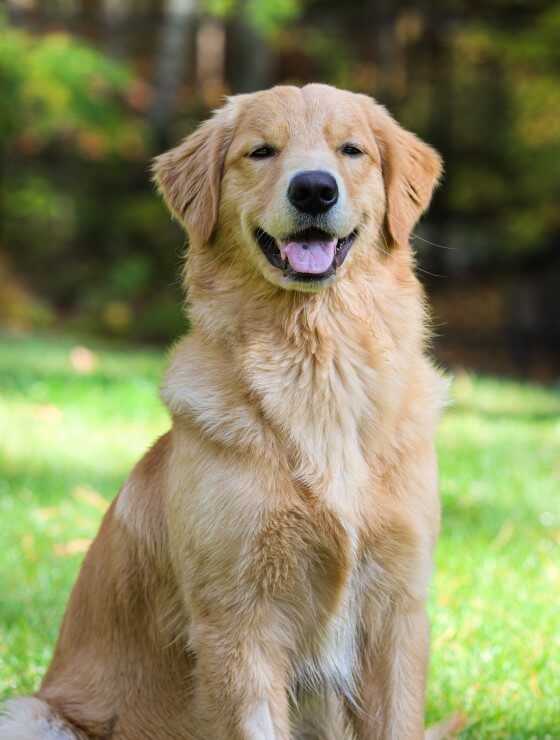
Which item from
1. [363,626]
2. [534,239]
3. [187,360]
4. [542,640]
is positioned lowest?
[534,239]

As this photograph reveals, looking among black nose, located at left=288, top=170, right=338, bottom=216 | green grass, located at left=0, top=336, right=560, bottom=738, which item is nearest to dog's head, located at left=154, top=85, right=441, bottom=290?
black nose, located at left=288, top=170, right=338, bottom=216

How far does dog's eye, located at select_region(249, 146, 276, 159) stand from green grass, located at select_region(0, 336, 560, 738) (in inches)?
74.2


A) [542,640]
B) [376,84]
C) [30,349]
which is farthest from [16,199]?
[542,640]

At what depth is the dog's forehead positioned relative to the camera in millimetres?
3152

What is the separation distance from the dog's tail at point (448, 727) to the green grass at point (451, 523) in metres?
0.06

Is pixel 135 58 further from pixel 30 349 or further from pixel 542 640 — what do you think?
pixel 542 640

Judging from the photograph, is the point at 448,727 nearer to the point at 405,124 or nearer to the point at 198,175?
the point at 198,175

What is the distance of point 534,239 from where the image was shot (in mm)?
13391

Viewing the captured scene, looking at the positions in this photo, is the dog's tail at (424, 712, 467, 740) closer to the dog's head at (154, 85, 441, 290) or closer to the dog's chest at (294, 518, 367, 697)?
the dog's chest at (294, 518, 367, 697)

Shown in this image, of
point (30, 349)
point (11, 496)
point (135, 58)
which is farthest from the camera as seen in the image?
point (135, 58)

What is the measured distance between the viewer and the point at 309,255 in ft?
9.87

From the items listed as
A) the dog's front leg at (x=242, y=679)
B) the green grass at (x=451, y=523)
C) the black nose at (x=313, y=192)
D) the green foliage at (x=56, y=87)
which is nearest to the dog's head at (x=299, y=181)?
the black nose at (x=313, y=192)

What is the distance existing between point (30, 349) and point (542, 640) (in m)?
7.00

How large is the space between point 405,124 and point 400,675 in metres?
11.5
